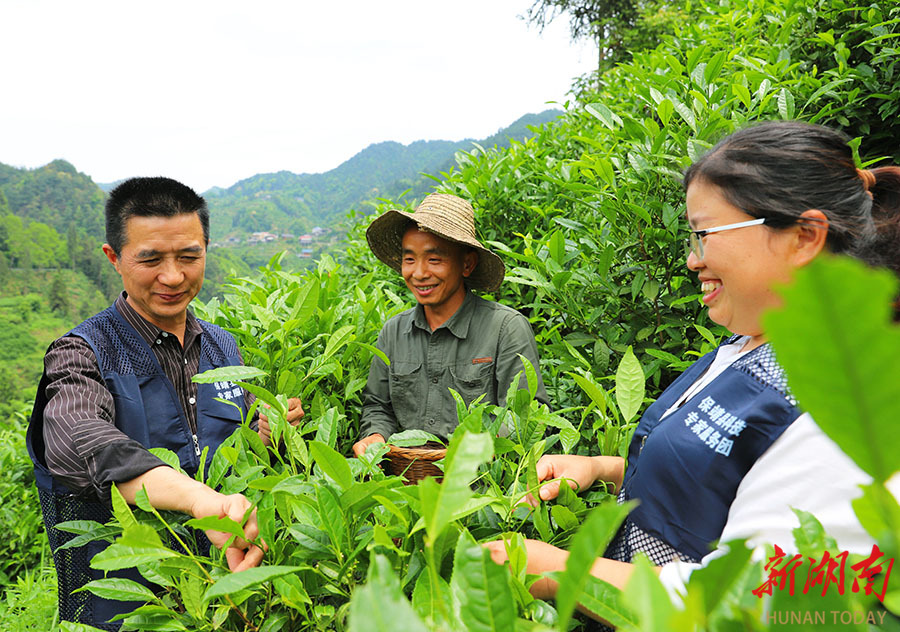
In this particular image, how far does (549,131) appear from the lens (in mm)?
4039

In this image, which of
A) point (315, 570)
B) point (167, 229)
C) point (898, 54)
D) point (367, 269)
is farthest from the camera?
point (367, 269)

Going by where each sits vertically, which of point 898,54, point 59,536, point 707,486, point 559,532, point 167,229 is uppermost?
point 898,54

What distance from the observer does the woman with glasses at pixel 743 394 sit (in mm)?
880

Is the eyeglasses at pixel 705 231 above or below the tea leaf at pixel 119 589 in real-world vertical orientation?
above

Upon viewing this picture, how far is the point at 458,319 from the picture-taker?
7.89 ft

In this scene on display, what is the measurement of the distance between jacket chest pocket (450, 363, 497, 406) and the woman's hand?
1.00m

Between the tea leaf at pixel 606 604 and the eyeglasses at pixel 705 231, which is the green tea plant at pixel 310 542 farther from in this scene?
the eyeglasses at pixel 705 231

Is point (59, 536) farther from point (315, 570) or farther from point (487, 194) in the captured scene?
point (487, 194)

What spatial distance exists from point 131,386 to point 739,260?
165cm

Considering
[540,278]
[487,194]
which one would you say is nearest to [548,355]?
[540,278]

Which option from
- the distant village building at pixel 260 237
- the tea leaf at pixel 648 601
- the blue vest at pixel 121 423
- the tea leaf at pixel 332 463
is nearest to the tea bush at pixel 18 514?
the blue vest at pixel 121 423

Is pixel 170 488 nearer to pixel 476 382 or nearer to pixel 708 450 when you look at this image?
pixel 708 450

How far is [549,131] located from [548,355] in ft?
7.03

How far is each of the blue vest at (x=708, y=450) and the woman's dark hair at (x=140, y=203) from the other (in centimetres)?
161
